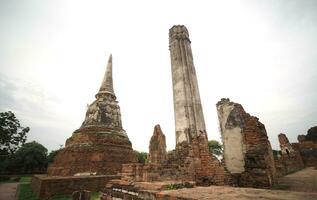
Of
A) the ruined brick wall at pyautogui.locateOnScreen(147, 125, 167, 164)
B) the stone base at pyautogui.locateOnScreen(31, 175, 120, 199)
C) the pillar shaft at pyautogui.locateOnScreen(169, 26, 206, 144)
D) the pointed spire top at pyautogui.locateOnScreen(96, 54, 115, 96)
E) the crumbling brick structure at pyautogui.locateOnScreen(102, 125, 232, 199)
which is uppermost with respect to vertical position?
the pointed spire top at pyautogui.locateOnScreen(96, 54, 115, 96)

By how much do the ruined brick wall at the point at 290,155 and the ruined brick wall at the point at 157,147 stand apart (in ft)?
30.5

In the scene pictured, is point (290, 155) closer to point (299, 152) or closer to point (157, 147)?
point (299, 152)

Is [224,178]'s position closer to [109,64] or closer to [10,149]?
[109,64]

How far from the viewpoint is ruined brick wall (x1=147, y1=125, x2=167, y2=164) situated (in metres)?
6.59

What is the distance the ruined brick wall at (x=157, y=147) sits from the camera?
21.6 ft

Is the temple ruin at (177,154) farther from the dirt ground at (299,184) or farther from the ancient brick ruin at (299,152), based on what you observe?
the dirt ground at (299,184)

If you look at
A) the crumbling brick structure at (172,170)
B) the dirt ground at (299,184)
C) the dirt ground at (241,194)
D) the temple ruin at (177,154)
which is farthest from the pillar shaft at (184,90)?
the dirt ground at (241,194)

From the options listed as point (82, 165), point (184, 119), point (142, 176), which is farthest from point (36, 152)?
point (142, 176)

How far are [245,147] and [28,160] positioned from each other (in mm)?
30355

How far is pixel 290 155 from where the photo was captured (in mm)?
13289

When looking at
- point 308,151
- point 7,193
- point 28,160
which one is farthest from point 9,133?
point 308,151

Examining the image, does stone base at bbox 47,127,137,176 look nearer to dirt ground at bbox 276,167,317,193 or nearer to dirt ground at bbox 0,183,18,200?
dirt ground at bbox 0,183,18,200

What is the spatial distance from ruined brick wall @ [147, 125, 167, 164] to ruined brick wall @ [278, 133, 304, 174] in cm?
929

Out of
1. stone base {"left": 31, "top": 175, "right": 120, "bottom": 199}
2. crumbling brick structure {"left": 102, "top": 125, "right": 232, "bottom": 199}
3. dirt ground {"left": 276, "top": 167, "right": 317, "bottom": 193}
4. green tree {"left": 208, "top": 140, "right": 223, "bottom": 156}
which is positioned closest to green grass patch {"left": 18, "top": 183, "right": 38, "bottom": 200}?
stone base {"left": 31, "top": 175, "right": 120, "bottom": 199}
